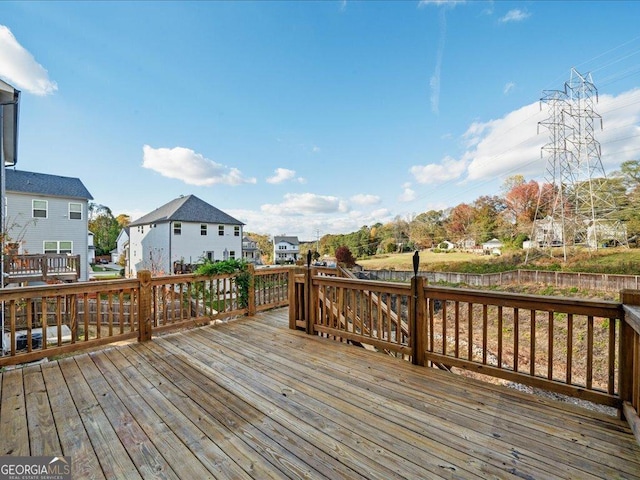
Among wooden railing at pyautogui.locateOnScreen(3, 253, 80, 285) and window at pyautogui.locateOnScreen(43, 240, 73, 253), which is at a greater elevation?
window at pyautogui.locateOnScreen(43, 240, 73, 253)

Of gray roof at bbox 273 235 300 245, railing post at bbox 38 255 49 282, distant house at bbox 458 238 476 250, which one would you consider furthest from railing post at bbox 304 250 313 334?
gray roof at bbox 273 235 300 245

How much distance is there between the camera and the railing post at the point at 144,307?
382cm

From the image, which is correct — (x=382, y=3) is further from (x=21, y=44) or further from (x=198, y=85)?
(x=21, y=44)

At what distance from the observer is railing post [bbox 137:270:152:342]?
150 inches

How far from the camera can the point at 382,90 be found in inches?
424

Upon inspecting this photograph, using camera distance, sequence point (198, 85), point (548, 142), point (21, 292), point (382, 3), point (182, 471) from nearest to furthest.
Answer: point (182, 471), point (21, 292), point (382, 3), point (198, 85), point (548, 142)

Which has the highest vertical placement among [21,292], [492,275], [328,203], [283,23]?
[283,23]

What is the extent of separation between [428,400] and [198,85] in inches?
474

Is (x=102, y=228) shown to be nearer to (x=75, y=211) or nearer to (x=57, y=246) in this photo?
(x=75, y=211)

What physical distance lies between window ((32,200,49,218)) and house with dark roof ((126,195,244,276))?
590cm

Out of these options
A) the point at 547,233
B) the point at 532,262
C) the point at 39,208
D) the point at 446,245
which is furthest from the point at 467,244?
the point at 39,208

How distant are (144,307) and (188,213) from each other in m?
17.0

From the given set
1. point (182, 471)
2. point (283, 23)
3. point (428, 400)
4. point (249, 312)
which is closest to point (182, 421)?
point (182, 471)

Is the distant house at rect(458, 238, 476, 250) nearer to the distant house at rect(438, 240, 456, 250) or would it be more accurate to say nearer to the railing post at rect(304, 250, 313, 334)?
the distant house at rect(438, 240, 456, 250)
